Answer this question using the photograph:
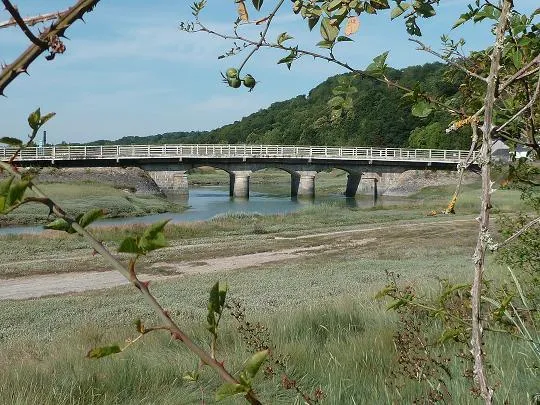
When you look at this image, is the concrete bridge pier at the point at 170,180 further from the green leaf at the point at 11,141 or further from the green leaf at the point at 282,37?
the green leaf at the point at 11,141

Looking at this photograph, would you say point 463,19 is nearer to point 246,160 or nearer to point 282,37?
point 282,37

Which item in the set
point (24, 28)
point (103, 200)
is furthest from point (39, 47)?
point (103, 200)

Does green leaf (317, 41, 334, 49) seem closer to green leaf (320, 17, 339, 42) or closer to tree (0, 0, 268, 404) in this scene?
green leaf (320, 17, 339, 42)

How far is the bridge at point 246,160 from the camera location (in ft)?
194

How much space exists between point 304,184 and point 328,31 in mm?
62624

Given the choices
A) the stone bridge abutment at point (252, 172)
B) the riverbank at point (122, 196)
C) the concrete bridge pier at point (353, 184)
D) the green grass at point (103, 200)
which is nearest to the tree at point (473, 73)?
the riverbank at point (122, 196)

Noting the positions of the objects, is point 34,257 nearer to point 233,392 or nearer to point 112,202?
point 112,202

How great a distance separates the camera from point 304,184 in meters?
64.3

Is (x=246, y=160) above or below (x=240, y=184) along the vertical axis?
above

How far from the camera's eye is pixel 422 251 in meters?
22.9

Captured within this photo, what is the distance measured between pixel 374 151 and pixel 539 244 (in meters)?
65.2

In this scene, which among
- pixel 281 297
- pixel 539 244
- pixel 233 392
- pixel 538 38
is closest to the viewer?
pixel 233 392

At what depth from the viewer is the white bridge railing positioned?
58594mm

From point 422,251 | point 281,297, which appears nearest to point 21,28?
point 281,297
